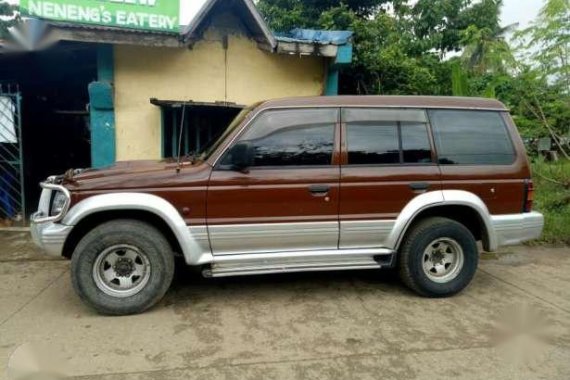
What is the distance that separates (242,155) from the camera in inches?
159

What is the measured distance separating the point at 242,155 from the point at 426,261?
86.7 inches

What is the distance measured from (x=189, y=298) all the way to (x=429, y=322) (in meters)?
2.33

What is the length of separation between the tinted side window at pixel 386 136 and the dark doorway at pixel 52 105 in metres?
4.86

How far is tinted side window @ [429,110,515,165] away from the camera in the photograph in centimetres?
459

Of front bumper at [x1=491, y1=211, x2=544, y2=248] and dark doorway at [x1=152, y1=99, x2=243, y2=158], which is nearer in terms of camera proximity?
front bumper at [x1=491, y1=211, x2=544, y2=248]

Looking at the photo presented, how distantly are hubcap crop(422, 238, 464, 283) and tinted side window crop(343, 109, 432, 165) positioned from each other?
90 cm

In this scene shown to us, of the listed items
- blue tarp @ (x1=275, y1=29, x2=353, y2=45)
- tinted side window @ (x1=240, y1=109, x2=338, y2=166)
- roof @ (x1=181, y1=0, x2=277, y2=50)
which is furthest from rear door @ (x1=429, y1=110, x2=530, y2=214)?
roof @ (x1=181, y1=0, x2=277, y2=50)

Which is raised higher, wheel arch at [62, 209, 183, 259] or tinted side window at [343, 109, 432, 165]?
tinted side window at [343, 109, 432, 165]

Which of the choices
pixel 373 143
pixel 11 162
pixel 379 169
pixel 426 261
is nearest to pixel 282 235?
pixel 379 169

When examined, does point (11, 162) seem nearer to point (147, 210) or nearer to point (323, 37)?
point (147, 210)

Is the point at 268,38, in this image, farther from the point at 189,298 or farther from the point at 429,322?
the point at 429,322

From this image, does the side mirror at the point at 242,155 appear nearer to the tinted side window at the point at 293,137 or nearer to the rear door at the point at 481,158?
the tinted side window at the point at 293,137

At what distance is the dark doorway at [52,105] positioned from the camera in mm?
7988

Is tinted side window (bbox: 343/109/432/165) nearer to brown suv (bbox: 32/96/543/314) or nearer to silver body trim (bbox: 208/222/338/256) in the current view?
brown suv (bbox: 32/96/543/314)
